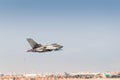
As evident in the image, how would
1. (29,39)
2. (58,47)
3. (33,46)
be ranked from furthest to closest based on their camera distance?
(29,39), (33,46), (58,47)

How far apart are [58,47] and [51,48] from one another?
10.7ft

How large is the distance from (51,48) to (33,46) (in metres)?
13.6

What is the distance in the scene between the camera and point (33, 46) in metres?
124

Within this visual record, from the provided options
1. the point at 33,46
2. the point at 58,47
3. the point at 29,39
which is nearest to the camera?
the point at 58,47

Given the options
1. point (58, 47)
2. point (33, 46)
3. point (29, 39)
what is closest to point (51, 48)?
point (58, 47)

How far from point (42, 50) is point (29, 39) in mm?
22598

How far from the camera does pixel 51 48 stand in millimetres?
111875

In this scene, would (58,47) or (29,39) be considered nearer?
(58,47)

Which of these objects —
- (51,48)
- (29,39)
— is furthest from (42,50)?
(29,39)

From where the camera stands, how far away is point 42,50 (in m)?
115

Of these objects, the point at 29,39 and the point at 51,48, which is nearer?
the point at 51,48

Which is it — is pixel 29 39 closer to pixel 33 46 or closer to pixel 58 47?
pixel 33 46

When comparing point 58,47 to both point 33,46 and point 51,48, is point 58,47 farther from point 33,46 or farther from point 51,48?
point 33,46

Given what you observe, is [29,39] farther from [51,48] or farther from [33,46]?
[51,48]
